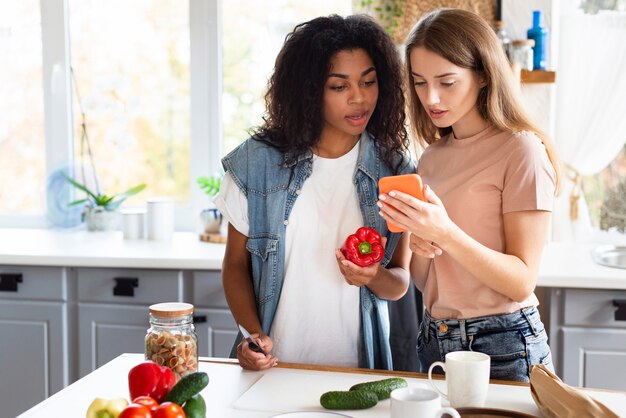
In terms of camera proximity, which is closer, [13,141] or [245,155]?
[245,155]

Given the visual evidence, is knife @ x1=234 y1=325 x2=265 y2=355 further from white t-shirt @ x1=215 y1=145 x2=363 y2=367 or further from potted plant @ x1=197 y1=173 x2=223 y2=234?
potted plant @ x1=197 y1=173 x2=223 y2=234

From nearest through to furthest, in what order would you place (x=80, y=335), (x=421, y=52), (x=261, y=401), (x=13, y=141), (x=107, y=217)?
(x=261, y=401), (x=421, y=52), (x=80, y=335), (x=107, y=217), (x=13, y=141)

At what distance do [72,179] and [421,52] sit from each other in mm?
2410

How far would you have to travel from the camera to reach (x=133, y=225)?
10.7 feet

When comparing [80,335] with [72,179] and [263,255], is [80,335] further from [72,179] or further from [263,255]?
[263,255]

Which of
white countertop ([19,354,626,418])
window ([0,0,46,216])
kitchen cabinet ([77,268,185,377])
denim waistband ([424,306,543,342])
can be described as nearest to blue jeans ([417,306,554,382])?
denim waistband ([424,306,543,342])

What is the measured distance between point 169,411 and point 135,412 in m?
0.05

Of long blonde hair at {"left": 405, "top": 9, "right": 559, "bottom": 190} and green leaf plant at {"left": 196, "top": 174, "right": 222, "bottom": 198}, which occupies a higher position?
long blonde hair at {"left": 405, "top": 9, "right": 559, "bottom": 190}

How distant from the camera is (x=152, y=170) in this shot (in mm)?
3639

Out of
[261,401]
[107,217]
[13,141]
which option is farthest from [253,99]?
[261,401]

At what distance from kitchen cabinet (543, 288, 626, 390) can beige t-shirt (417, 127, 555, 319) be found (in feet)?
2.82

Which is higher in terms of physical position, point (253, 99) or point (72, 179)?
point (253, 99)

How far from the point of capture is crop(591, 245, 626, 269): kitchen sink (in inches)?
110

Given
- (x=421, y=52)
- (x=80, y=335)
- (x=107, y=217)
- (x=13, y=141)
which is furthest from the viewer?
(x=13, y=141)
